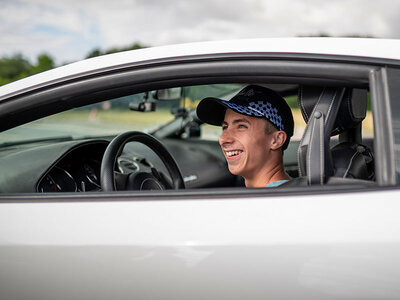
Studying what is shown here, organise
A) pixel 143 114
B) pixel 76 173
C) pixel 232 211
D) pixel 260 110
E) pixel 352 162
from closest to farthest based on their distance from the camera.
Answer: pixel 232 211
pixel 352 162
pixel 260 110
pixel 76 173
pixel 143 114

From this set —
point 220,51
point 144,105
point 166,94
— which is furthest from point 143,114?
point 220,51

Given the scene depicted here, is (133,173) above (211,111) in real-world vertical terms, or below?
below

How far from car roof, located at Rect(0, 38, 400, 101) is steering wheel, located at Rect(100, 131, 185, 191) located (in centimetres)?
43

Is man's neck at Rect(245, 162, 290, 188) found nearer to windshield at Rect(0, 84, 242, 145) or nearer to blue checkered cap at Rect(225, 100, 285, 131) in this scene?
blue checkered cap at Rect(225, 100, 285, 131)

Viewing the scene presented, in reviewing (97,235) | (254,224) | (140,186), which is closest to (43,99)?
(97,235)

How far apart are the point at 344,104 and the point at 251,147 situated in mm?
564

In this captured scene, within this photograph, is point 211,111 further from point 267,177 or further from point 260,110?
point 267,177

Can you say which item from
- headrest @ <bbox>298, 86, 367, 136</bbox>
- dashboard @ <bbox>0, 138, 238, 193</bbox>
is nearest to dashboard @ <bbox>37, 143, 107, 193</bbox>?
dashboard @ <bbox>0, 138, 238, 193</bbox>

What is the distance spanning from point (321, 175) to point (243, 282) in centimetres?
43

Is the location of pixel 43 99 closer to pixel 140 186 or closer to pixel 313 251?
pixel 140 186

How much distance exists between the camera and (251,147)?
1992 mm

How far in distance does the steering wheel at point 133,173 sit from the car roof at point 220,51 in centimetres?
43

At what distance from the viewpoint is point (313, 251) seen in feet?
3.99

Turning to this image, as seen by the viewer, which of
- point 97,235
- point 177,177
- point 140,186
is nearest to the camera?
point 97,235
